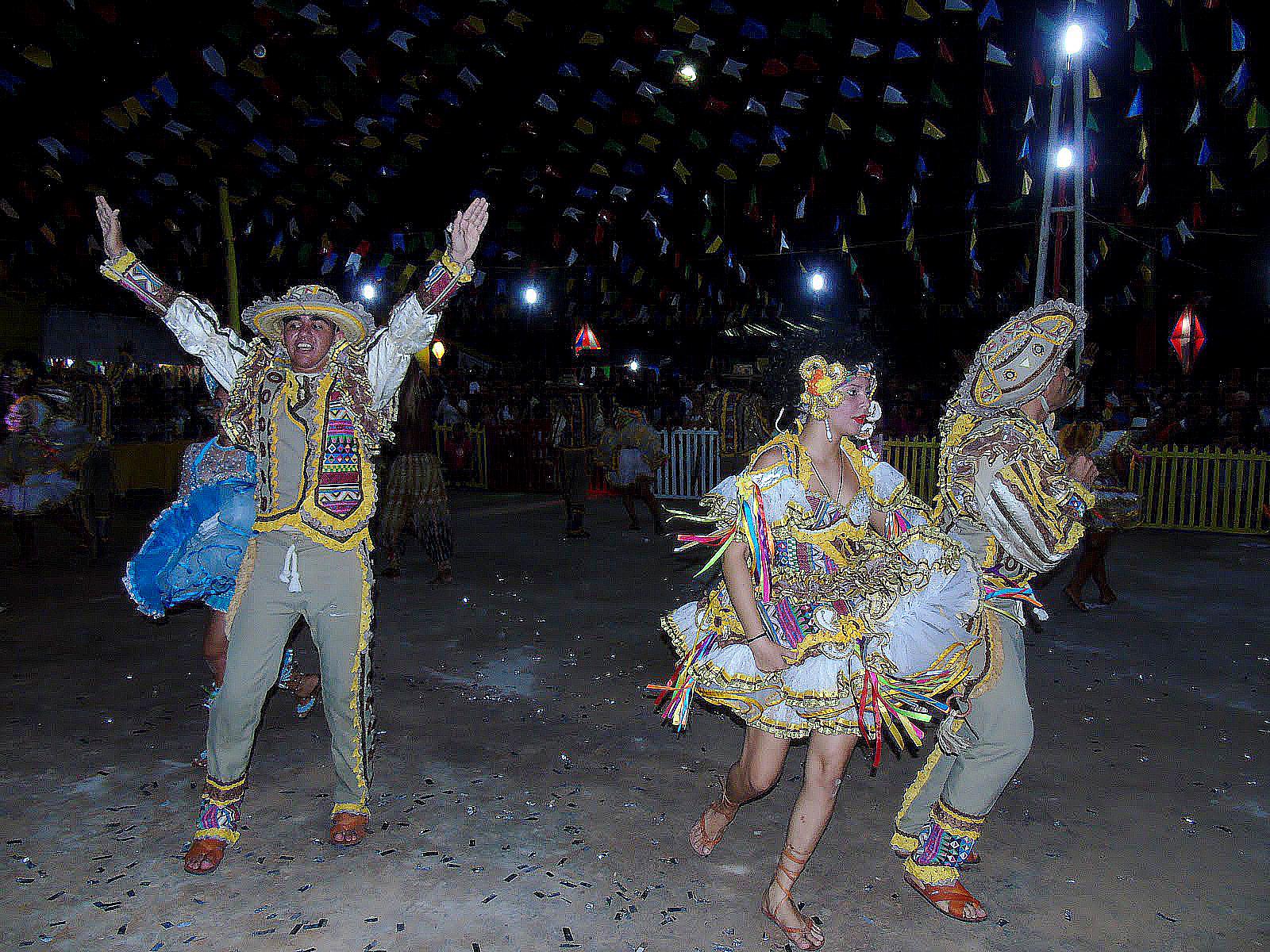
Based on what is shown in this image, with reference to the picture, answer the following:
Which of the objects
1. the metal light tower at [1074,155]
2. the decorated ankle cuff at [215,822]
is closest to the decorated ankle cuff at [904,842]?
the decorated ankle cuff at [215,822]

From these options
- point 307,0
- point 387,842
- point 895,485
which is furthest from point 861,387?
point 307,0

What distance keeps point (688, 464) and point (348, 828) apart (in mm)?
12576

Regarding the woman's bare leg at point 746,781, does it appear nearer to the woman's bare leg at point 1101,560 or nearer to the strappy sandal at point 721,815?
the strappy sandal at point 721,815

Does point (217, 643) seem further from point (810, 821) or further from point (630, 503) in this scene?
point (630, 503)

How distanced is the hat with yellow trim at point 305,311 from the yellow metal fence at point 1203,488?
1196 centimetres

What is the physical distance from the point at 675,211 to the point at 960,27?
26.0ft

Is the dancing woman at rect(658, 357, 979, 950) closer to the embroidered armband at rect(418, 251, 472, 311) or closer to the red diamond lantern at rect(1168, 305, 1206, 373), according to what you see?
the embroidered armband at rect(418, 251, 472, 311)

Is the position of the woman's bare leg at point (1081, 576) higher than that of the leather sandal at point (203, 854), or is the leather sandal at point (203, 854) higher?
the woman's bare leg at point (1081, 576)

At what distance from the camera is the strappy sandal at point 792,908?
2.97m

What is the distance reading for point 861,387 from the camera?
322 cm

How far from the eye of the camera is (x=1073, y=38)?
10.2 meters

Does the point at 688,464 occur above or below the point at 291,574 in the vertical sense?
above

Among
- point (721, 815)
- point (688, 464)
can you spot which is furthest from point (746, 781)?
point (688, 464)

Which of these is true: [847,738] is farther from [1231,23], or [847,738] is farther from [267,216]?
[267,216]
